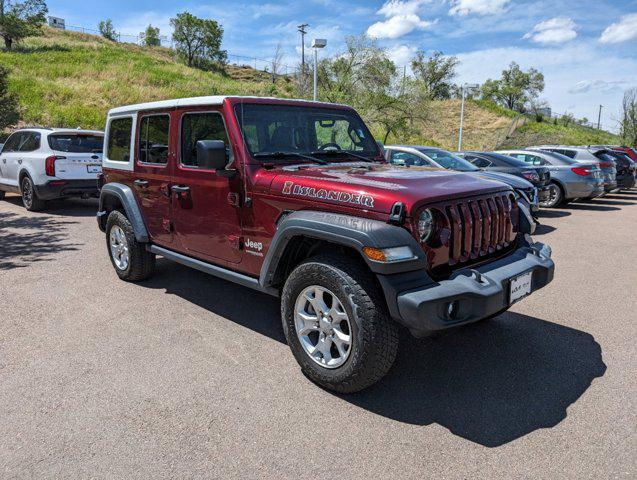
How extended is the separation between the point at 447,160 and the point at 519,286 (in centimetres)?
725

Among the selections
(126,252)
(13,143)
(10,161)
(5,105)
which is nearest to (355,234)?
(126,252)

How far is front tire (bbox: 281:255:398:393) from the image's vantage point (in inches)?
115

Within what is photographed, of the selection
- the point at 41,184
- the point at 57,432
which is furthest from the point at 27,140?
the point at 57,432

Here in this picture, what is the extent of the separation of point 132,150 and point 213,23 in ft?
245

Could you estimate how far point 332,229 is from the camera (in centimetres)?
304

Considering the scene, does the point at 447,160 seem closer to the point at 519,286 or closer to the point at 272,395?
the point at 519,286

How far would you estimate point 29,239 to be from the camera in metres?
7.81

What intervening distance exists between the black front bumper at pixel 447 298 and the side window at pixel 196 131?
200 centimetres

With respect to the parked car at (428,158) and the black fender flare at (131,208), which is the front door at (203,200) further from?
the parked car at (428,158)

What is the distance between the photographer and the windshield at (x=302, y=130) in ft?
13.0

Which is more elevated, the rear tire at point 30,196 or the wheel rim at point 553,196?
the rear tire at point 30,196

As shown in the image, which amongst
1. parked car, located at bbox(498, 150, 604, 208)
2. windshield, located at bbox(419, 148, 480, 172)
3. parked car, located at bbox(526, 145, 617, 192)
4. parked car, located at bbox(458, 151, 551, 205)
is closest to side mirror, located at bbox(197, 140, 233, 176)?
windshield, located at bbox(419, 148, 480, 172)

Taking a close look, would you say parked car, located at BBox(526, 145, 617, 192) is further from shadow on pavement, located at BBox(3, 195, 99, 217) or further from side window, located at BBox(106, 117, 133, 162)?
shadow on pavement, located at BBox(3, 195, 99, 217)

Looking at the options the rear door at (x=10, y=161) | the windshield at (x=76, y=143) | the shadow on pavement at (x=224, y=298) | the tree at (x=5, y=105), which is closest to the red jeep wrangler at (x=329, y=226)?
the shadow on pavement at (x=224, y=298)
